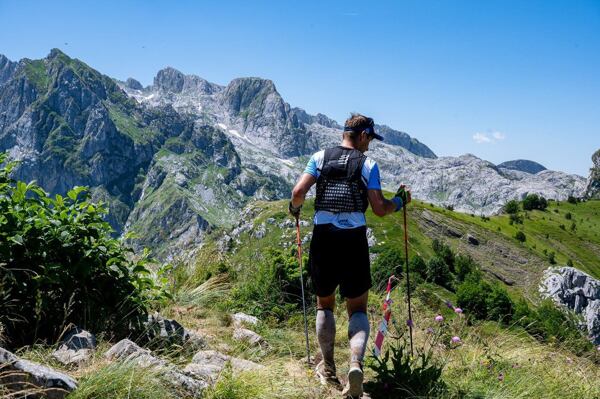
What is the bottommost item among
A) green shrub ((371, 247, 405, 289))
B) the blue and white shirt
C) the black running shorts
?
green shrub ((371, 247, 405, 289))

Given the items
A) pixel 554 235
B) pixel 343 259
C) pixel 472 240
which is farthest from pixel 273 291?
pixel 554 235

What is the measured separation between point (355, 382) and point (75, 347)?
2955 millimetres

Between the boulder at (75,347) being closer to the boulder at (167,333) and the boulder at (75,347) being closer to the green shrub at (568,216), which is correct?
the boulder at (167,333)

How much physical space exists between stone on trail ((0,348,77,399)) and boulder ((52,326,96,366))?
2.64ft

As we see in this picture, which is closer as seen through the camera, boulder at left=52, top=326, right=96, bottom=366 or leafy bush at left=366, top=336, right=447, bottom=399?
boulder at left=52, top=326, right=96, bottom=366

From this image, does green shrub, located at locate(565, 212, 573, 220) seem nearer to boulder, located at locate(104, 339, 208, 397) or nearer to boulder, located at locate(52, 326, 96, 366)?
boulder, located at locate(104, 339, 208, 397)

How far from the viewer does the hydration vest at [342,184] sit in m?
5.53

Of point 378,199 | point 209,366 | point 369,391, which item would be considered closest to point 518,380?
point 369,391

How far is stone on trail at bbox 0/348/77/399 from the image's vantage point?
3.69 m

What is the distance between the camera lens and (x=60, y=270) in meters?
5.27

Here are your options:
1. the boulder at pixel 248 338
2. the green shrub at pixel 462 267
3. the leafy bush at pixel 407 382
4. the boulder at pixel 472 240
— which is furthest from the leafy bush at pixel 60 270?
the boulder at pixel 472 240

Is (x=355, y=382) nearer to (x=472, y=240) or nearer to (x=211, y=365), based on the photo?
(x=211, y=365)

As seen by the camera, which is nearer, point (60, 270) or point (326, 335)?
point (60, 270)

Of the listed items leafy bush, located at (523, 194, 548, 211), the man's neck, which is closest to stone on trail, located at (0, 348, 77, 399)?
the man's neck
